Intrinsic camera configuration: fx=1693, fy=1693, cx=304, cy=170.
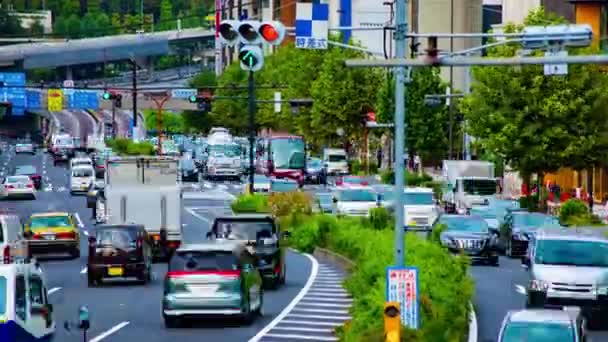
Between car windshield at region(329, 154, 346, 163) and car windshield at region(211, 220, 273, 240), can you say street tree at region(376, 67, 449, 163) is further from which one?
car windshield at region(211, 220, 273, 240)

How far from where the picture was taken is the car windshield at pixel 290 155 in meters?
108

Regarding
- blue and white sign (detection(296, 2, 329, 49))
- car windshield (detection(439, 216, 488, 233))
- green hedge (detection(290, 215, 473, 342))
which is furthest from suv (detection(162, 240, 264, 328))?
car windshield (detection(439, 216, 488, 233))

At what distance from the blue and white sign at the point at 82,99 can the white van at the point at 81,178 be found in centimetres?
4187

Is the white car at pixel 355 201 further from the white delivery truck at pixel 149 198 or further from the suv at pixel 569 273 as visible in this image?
the suv at pixel 569 273

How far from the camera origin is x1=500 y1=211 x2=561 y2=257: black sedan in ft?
174

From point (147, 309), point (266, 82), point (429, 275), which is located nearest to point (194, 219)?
point (147, 309)

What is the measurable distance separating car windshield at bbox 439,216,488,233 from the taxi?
38.1 feet

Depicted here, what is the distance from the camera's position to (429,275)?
29.8m

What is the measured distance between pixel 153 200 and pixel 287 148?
188 feet

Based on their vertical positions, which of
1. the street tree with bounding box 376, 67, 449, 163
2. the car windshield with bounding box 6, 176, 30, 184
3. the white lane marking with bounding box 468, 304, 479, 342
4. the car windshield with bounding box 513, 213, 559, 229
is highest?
the street tree with bounding box 376, 67, 449, 163

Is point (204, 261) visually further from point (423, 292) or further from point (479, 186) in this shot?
point (479, 186)

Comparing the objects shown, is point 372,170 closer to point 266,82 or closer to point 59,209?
point 266,82

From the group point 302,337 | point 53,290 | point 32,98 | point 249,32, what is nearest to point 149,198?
point 53,290

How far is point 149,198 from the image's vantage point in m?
51.4
